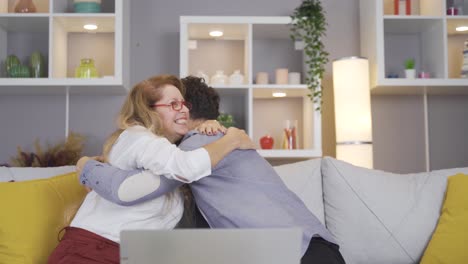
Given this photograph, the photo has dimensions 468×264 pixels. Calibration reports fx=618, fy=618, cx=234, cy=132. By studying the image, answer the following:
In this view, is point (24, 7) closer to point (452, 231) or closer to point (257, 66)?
point (257, 66)

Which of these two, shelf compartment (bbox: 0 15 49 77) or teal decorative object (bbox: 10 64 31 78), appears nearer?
teal decorative object (bbox: 10 64 31 78)

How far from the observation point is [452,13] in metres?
4.07

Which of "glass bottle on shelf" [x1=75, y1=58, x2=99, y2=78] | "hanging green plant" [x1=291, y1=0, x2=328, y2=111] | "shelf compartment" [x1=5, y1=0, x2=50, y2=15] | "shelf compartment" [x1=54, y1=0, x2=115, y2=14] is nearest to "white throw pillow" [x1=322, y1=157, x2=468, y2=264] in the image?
"hanging green plant" [x1=291, y1=0, x2=328, y2=111]

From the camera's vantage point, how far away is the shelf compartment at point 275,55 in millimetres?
4379

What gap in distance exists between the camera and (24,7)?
397 centimetres

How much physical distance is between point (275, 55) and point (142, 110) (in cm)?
250

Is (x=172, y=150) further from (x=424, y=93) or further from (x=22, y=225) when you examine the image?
(x=424, y=93)

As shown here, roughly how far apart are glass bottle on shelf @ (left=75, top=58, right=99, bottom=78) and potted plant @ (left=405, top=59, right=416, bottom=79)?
2.04m

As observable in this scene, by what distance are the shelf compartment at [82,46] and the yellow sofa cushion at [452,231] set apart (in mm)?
2419

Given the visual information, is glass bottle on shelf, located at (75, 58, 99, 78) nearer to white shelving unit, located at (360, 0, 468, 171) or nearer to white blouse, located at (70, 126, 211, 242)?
white shelving unit, located at (360, 0, 468, 171)

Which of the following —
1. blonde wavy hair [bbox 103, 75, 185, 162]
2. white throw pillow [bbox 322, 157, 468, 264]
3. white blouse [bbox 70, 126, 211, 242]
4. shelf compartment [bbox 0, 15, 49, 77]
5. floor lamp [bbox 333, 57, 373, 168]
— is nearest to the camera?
white blouse [bbox 70, 126, 211, 242]

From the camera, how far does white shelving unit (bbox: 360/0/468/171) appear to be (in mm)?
4012

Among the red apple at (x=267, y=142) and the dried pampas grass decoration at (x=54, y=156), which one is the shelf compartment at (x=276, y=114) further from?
the dried pampas grass decoration at (x=54, y=156)

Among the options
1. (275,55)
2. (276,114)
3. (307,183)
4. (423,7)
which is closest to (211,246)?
(307,183)
